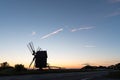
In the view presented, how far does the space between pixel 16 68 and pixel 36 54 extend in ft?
32.6

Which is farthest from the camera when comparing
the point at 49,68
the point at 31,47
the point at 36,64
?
the point at 31,47

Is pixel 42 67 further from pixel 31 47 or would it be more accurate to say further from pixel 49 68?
pixel 31 47

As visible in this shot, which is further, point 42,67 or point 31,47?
point 31,47

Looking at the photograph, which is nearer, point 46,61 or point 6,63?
point 46,61

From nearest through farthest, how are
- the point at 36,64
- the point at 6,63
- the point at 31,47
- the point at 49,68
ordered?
1. the point at 36,64
2. the point at 49,68
3. the point at 31,47
4. the point at 6,63

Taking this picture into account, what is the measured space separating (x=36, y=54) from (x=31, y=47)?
33.5 feet

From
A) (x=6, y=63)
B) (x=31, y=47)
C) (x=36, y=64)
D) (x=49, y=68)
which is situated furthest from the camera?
(x=6, y=63)

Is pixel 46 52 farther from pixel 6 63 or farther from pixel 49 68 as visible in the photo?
pixel 6 63

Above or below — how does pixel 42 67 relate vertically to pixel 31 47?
below

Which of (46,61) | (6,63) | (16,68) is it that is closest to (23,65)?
(16,68)

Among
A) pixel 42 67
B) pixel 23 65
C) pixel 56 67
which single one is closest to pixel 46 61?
pixel 42 67

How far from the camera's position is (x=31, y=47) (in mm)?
113500

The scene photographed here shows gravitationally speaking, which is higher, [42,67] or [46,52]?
[46,52]

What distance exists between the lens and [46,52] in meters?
103
